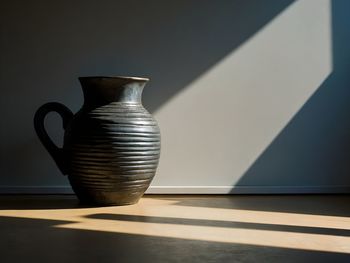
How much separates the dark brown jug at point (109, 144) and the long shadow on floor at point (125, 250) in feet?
1.21

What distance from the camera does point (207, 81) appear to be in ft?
6.46

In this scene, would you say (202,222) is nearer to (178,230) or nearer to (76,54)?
(178,230)

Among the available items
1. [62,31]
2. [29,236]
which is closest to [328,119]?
[62,31]

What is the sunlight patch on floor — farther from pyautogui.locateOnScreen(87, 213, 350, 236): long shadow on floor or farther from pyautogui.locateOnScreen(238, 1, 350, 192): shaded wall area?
pyautogui.locateOnScreen(238, 1, 350, 192): shaded wall area

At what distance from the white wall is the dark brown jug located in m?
0.28

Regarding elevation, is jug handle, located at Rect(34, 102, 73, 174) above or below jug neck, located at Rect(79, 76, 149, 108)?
below

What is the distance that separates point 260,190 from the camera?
6.51ft

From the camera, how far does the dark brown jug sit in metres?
1.61

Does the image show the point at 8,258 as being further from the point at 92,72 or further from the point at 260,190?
the point at 260,190

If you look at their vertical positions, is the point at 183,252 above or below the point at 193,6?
below

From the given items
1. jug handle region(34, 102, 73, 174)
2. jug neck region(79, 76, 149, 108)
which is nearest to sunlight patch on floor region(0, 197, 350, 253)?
jug handle region(34, 102, 73, 174)

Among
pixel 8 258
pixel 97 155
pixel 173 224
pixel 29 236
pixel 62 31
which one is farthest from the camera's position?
pixel 62 31

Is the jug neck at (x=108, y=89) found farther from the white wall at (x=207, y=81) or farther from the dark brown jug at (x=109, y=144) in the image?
the white wall at (x=207, y=81)

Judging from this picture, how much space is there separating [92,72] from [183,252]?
105 cm
